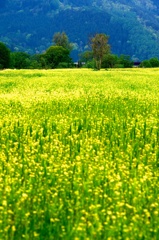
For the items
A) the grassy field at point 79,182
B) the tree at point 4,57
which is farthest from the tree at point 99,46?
the grassy field at point 79,182

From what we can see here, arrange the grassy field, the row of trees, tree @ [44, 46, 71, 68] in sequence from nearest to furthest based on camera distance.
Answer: the grassy field
the row of trees
tree @ [44, 46, 71, 68]

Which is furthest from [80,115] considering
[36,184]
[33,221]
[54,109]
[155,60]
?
[155,60]

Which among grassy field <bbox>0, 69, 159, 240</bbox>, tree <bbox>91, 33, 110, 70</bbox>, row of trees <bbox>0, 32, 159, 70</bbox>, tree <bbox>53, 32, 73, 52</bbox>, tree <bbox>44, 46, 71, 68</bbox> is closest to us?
grassy field <bbox>0, 69, 159, 240</bbox>

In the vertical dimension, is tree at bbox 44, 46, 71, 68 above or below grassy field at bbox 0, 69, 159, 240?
below

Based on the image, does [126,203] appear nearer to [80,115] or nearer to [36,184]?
[36,184]

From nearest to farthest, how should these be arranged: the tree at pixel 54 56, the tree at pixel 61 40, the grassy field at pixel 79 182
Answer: the grassy field at pixel 79 182
the tree at pixel 54 56
the tree at pixel 61 40

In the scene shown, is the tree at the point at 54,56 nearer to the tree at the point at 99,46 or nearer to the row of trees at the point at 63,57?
the row of trees at the point at 63,57

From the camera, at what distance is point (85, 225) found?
217 inches

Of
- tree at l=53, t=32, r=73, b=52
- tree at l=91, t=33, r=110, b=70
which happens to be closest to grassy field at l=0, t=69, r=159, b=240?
tree at l=91, t=33, r=110, b=70

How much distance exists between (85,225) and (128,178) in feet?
6.92

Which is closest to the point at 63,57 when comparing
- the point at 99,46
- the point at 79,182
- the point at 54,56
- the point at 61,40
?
the point at 54,56

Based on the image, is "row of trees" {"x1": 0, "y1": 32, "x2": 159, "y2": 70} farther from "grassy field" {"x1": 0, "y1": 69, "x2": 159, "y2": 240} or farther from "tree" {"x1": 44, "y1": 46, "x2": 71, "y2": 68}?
"grassy field" {"x1": 0, "y1": 69, "x2": 159, "y2": 240}

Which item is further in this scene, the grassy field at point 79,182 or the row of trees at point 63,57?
the row of trees at point 63,57

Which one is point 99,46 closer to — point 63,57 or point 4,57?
point 4,57
